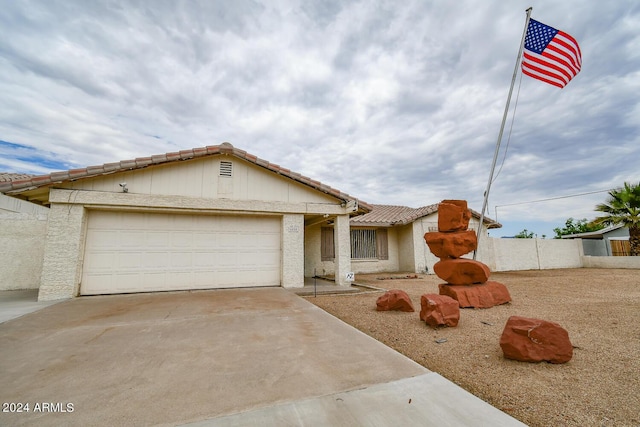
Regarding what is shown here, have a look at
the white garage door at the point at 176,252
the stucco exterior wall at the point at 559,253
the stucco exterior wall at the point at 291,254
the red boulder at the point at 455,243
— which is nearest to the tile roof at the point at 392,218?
the stucco exterior wall at the point at 559,253

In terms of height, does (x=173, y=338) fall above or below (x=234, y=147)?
below

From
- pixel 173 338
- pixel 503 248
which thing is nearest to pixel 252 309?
pixel 173 338

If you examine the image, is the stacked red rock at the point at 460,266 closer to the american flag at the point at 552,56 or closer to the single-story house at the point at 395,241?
the american flag at the point at 552,56

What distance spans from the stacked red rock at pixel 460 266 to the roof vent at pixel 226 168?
619 centimetres

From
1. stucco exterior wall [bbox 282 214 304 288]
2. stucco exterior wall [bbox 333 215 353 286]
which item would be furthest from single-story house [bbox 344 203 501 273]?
stucco exterior wall [bbox 282 214 304 288]

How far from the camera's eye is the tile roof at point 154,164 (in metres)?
6.23

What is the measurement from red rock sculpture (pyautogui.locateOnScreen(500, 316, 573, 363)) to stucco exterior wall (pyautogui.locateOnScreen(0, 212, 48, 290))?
12.6m

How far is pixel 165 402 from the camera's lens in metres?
2.21

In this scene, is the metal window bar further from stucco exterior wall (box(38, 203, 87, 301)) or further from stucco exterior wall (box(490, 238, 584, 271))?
stucco exterior wall (box(38, 203, 87, 301))

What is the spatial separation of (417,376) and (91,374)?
3313 mm

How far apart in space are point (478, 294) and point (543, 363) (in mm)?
3225

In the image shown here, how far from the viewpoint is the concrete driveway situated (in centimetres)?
203

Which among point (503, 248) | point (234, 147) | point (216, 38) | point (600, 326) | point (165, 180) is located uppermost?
point (216, 38)

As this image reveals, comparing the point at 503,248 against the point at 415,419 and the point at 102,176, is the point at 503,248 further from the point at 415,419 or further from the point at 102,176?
the point at 102,176
